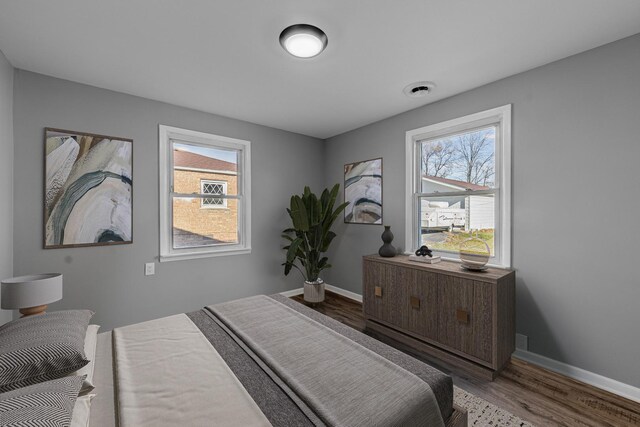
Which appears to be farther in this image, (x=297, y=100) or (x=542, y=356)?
(x=297, y=100)

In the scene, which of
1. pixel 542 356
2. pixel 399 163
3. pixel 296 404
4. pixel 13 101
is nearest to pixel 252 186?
pixel 399 163

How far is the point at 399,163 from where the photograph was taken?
340cm

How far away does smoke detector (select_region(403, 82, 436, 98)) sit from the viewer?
2579 millimetres

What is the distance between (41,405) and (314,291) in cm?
305

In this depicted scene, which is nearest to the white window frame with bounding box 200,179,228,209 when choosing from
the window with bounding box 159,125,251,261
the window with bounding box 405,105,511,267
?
the window with bounding box 159,125,251,261

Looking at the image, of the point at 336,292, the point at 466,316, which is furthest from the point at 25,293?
the point at 336,292

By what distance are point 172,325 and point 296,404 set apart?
1.06m

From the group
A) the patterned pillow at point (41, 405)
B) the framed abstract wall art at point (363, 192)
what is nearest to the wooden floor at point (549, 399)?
the framed abstract wall art at point (363, 192)

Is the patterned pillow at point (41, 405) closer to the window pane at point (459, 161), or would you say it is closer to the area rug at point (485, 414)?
the area rug at point (485, 414)

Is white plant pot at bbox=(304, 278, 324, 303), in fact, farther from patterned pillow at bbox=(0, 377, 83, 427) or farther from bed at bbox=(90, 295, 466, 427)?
patterned pillow at bbox=(0, 377, 83, 427)

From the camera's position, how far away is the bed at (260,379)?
99 centimetres

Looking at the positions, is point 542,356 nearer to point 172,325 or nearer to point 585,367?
point 585,367

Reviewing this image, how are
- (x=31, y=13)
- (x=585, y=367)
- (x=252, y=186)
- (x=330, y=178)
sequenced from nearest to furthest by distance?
(x=31, y=13)
(x=585, y=367)
(x=252, y=186)
(x=330, y=178)

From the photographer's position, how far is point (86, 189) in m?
2.54
